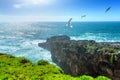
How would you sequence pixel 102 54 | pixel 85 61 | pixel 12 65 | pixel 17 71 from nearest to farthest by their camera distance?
1. pixel 17 71
2. pixel 12 65
3. pixel 102 54
4. pixel 85 61

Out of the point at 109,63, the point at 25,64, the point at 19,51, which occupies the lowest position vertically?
the point at 19,51

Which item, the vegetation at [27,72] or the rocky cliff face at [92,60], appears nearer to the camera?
the vegetation at [27,72]

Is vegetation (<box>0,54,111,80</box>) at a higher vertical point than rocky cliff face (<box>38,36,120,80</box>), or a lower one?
higher

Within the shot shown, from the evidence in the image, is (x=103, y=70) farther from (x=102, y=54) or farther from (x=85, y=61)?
(x=85, y=61)

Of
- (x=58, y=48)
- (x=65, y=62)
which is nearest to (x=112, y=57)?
(x=65, y=62)

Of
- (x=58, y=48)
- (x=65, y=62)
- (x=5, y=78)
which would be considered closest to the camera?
(x=5, y=78)

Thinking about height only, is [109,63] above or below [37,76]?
A: below

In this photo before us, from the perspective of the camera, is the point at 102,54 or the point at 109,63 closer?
the point at 109,63

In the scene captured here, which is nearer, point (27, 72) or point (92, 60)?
point (27, 72)

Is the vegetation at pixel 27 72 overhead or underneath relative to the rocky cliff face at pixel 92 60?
overhead

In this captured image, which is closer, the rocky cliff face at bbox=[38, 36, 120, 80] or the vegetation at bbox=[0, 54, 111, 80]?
the vegetation at bbox=[0, 54, 111, 80]

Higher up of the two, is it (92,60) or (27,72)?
(27,72)
